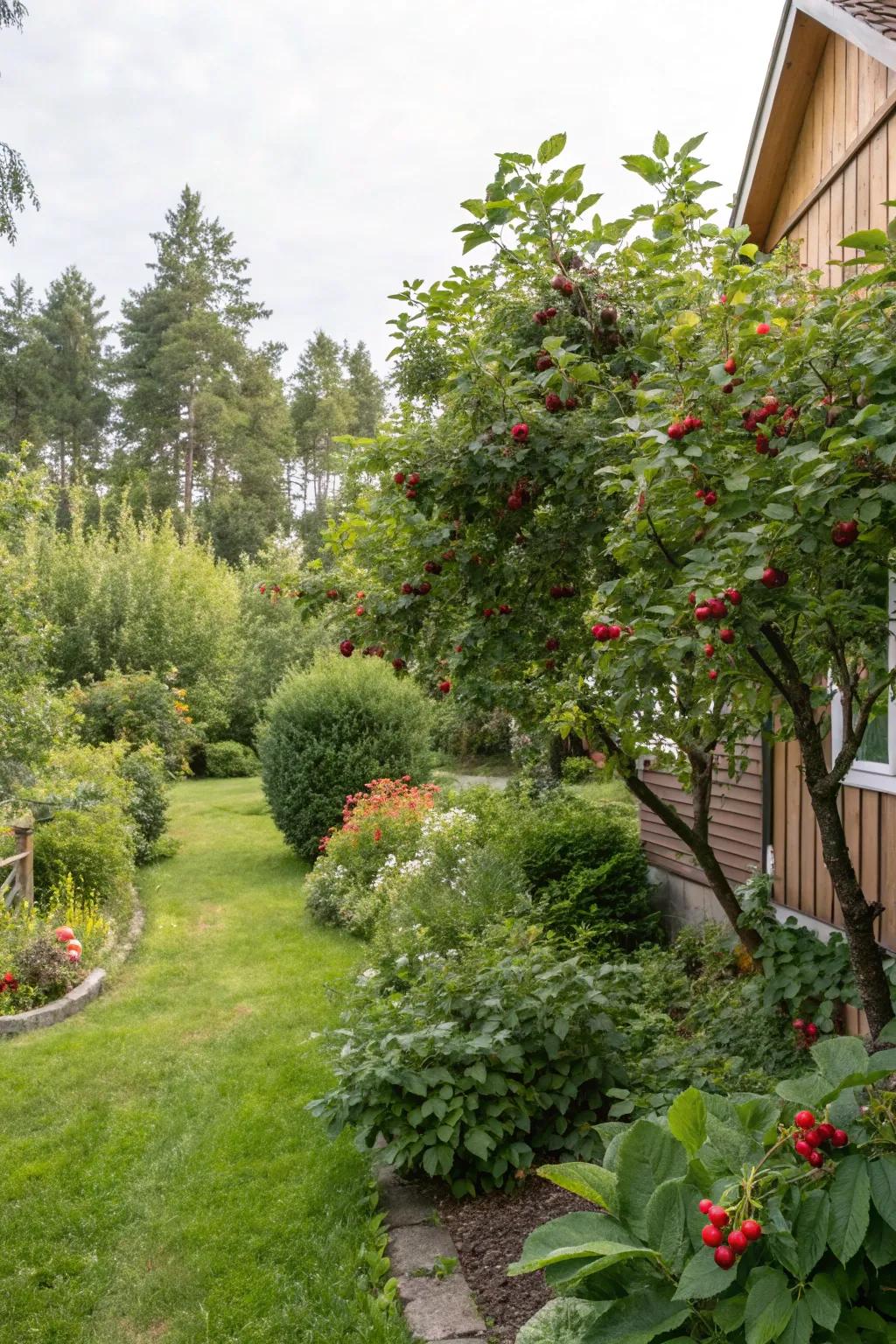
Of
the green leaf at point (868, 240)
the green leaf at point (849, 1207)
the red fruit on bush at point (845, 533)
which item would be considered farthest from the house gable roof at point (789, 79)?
the green leaf at point (849, 1207)

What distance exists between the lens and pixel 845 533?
2.13 meters

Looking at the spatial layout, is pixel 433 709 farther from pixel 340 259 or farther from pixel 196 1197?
pixel 340 259

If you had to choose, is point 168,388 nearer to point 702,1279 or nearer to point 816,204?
point 816,204

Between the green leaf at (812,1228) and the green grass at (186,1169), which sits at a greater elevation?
the green leaf at (812,1228)

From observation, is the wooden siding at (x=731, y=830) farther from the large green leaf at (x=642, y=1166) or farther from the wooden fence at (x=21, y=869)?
the wooden fence at (x=21, y=869)

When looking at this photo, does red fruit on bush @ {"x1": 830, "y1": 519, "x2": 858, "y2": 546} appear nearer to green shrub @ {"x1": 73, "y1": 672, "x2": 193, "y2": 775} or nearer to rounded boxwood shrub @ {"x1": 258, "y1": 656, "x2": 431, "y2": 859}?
rounded boxwood shrub @ {"x1": 258, "y1": 656, "x2": 431, "y2": 859}

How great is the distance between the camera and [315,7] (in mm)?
7074

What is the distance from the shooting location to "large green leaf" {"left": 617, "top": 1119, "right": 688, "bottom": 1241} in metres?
1.98

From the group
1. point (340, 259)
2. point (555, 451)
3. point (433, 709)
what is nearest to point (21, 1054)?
point (555, 451)

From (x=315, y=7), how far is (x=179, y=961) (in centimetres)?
721

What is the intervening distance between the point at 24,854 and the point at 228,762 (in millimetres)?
11128

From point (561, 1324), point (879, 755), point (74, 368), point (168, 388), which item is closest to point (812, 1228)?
point (561, 1324)

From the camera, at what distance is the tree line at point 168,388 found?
1173 inches

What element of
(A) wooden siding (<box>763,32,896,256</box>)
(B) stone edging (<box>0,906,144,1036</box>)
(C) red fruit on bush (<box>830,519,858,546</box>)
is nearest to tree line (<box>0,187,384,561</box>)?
(B) stone edging (<box>0,906,144,1036</box>)
